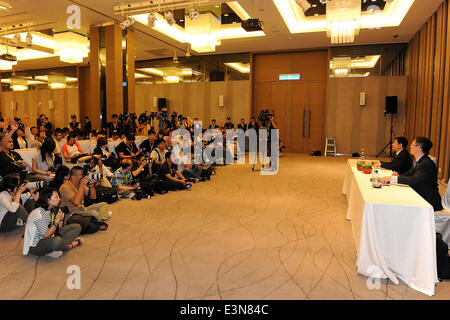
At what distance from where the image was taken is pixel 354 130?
509 inches

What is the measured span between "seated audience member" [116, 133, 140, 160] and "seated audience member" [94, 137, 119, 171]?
0.18 m

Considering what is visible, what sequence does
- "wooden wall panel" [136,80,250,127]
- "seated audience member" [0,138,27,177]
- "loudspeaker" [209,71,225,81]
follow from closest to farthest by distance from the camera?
"seated audience member" [0,138,27,177], "wooden wall panel" [136,80,250,127], "loudspeaker" [209,71,225,81]

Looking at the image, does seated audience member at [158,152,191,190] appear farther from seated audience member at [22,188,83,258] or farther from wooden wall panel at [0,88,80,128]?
wooden wall panel at [0,88,80,128]

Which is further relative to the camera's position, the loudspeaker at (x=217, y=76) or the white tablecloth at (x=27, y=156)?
the loudspeaker at (x=217, y=76)

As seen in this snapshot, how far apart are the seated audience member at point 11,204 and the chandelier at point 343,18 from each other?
6229 millimetres

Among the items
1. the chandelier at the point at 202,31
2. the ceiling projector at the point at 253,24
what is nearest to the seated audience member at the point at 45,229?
the ceiling projector at the point at 253,24

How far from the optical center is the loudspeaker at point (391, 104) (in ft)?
38.3

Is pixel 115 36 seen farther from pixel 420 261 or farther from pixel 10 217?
pixel 420 261

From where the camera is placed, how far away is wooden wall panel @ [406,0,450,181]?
7441 millimetres

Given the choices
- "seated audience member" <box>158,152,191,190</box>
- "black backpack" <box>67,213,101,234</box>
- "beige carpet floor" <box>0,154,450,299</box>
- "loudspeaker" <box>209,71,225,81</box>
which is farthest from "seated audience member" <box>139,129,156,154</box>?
"loudspeaker" <box>209,71,225,81</box>

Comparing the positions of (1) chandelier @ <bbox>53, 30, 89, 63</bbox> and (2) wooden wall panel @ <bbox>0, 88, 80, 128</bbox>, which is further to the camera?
(2) wooden wall panel @ <bbox>0, 88, 80, 128</bbox>

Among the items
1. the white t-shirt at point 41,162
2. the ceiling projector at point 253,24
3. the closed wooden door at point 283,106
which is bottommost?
the white t-shirt at point 41,162

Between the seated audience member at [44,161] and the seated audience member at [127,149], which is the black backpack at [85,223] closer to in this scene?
the seated audience member at [44,161]
